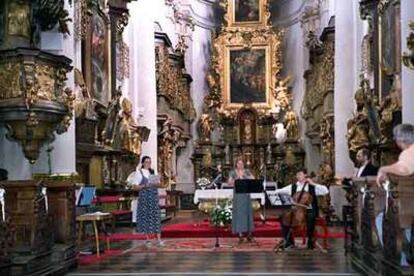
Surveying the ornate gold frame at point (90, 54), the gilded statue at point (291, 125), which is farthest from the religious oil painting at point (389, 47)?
the gilded statue at point (291, 125)

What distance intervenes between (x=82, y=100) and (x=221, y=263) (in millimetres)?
6726

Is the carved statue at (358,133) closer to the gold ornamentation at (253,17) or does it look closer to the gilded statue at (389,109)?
the gilded statue at (389,109)

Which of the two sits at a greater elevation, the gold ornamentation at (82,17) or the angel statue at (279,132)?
the gold ornamentation at (82,17)

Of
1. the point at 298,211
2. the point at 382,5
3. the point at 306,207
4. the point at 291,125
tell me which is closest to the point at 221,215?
the point at 298,211

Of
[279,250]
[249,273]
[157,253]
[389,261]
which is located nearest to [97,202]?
[157,253]

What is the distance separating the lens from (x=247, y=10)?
3195 centimetres

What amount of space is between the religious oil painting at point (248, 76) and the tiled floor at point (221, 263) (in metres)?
19.3

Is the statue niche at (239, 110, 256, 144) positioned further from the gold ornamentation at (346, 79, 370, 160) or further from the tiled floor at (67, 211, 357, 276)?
the tiled floor at (67, 211, 357, 276)

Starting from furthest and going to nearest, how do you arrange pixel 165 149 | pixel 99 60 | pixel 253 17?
pixel 253 17, pixel 165 149, pixel 99 60

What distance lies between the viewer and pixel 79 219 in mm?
11070

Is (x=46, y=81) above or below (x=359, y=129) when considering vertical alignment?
above

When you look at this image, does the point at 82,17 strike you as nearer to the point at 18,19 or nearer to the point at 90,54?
the point at 90,54

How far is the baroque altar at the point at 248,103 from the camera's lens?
99.8 feet

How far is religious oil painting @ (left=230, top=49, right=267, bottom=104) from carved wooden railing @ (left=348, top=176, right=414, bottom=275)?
2059 cm
